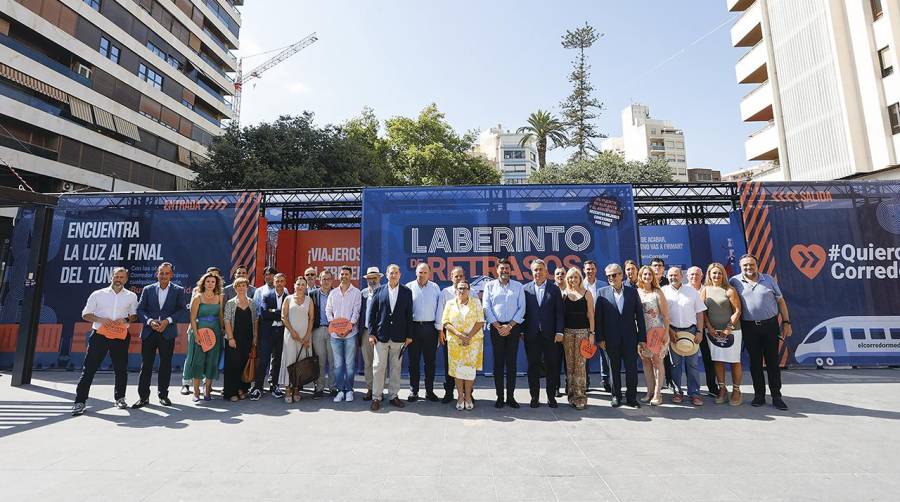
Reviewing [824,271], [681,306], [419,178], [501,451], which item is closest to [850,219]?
[824,271]

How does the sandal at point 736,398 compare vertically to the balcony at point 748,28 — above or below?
below

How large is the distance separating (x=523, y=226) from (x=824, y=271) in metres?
5.29

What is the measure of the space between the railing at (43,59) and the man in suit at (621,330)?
83.9 feet

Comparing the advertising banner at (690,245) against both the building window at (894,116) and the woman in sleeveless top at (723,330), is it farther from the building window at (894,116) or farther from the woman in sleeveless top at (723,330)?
the building window at (894,116)

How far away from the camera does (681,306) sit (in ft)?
16.3

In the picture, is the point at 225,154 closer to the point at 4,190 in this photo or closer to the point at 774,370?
the point at 4,190

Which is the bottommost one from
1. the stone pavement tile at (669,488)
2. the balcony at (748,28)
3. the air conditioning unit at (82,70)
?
the stone pavement tile at (669,488)

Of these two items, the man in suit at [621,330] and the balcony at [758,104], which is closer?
the man in suit at [621,330]

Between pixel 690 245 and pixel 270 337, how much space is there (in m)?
8.67

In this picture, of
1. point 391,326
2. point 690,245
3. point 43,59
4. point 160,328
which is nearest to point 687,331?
point 391,326

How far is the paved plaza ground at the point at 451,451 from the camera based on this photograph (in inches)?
106

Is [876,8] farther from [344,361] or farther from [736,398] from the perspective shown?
[344,361]

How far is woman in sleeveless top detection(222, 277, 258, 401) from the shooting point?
17.2 feet

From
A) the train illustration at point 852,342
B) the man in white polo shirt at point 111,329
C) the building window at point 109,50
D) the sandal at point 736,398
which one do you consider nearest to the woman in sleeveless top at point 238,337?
the man in white polo shirt at point 111,329
